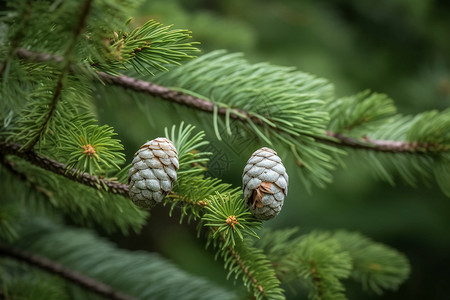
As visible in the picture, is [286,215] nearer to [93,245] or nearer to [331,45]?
[331,45]

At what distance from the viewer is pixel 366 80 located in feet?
8.42

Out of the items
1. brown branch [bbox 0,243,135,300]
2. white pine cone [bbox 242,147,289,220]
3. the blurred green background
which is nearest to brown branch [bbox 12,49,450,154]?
white pine cone [bbox 242,147,289,220]

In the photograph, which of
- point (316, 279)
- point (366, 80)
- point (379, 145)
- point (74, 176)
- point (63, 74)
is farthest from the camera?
point (366, 80)

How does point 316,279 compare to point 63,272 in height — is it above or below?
above

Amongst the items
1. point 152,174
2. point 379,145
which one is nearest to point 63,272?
point 152,174

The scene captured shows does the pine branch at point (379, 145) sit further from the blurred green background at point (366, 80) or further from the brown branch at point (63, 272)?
the blurred green background at point (366, 80)

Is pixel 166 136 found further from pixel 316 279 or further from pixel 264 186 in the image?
pixel 316 279

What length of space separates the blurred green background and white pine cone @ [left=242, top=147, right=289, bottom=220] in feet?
4.97

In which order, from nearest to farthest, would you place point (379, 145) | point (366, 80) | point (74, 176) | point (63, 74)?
point (63, 74) < point (74, 176) < point (379, 145) < point (366, 80)

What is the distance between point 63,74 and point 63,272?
68 cm

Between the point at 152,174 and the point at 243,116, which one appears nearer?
the point at 152,174

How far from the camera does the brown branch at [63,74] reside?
528 mm

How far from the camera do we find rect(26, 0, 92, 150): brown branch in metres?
0.53

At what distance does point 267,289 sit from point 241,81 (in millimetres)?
438
